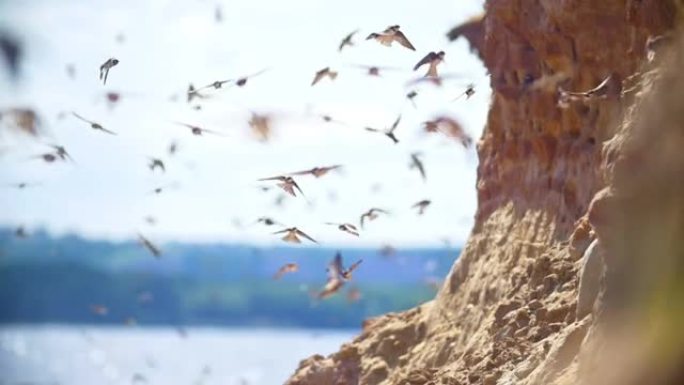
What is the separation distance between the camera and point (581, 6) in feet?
36.4

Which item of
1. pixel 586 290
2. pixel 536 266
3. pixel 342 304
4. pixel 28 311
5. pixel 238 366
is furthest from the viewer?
pixel 342 304

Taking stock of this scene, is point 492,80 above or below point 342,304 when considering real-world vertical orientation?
below

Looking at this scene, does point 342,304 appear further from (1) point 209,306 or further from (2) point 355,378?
(2) point 355,378

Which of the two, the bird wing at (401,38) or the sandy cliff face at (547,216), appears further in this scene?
the bird wing at (401,38)

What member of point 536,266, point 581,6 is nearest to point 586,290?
point 536,266

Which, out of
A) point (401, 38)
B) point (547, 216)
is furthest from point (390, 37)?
point (547, 216)

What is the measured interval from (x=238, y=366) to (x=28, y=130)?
24.3 meters

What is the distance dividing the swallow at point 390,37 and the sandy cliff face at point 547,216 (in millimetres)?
1706

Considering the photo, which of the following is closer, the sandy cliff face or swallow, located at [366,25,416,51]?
the sandy cliff face

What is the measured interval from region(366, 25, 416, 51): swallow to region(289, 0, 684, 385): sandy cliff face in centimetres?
171

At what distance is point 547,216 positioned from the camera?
39.9ft

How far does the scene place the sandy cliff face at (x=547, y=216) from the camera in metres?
7.30

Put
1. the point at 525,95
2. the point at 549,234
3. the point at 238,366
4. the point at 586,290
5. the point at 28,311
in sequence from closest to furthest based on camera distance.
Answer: the point at 586,290, the point at 549,234, the point at 525,95, the point at 238,366, the point at 28,311

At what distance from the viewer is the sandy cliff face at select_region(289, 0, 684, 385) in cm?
730
